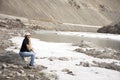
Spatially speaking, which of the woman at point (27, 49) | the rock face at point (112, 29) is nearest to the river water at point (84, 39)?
the woman at point (27, 49)

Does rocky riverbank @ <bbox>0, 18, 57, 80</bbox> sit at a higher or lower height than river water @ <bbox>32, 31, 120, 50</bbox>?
higher

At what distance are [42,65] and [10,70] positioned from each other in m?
2.64

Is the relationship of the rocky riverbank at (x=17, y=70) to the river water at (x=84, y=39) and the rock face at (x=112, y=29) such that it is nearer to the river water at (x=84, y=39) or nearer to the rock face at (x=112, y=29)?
the river water at (x=84, y=39)

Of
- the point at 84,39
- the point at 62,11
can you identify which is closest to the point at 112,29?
the point at 62,11

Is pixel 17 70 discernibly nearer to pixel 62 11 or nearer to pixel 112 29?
pixel 112 29

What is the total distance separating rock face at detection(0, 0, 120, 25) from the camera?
75.6 meters

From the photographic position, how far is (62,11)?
→ 82188mm

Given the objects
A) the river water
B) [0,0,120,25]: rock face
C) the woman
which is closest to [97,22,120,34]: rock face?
[0,0,120,25]: rock face

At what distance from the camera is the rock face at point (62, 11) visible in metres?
75.6

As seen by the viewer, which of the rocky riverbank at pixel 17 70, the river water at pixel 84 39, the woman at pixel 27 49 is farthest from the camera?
the river water at pixel 84 39

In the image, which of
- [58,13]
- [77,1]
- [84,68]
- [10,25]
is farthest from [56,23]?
[84,68]

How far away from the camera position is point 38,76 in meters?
12.8

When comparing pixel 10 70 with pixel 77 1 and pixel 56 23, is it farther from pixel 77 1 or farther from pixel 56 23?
pixel 77 1

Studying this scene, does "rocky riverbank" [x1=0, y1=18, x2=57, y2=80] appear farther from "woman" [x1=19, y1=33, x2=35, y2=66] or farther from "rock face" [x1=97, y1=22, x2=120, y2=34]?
"rock face" [x1=97, y1=22, x2=120, y2=34]
